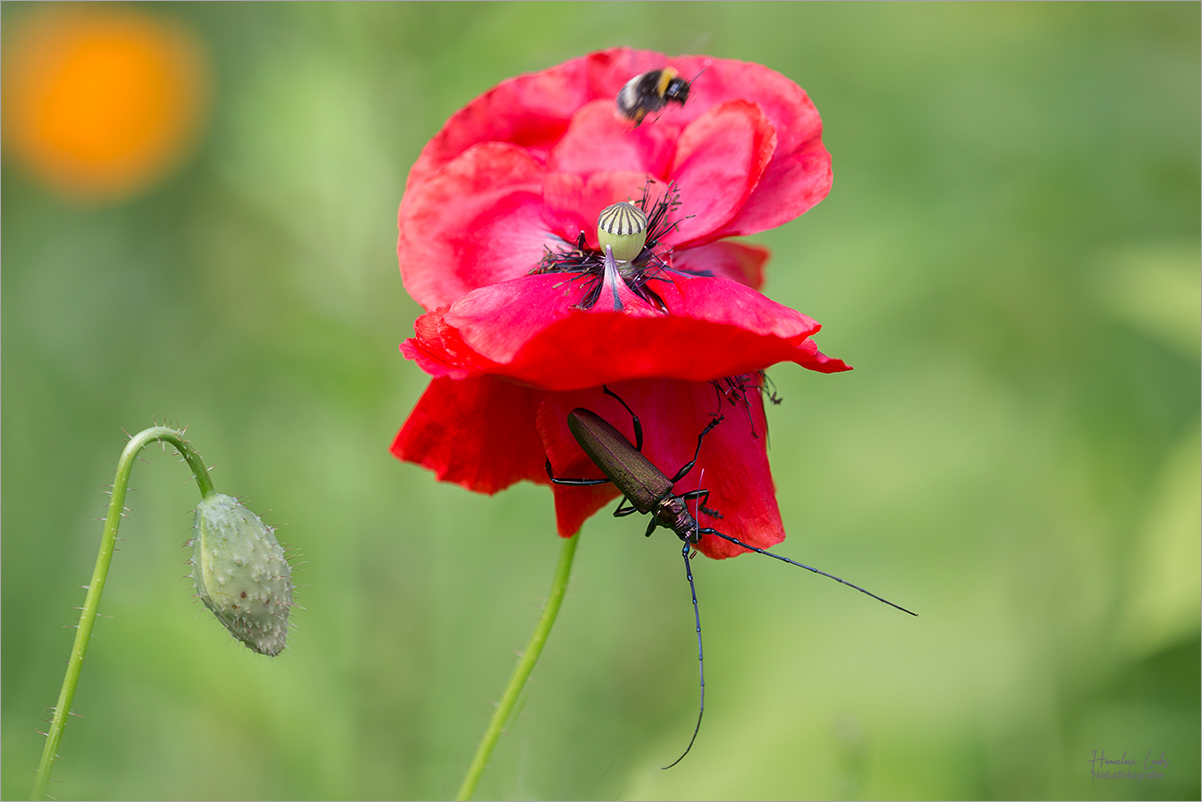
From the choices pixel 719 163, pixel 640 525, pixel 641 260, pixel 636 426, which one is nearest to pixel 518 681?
pixel 636 426

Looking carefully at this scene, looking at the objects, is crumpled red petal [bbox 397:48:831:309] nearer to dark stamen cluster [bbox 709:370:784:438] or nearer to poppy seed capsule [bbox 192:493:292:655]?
dark stamen cluster [bbox 709:370:784:438]

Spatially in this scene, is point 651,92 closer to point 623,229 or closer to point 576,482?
point 623,229

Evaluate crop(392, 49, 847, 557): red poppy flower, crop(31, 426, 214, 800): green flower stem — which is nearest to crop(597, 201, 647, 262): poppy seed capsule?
crop(392, 49, 847, 557): red poppy flower

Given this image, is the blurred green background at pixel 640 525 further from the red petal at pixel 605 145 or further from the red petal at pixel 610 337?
the red petal at pixel 610 337

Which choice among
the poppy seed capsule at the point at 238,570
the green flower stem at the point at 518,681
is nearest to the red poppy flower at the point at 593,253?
the green flower stem at the point at 518,681

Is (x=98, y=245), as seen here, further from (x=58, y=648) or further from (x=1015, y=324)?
(x=1015, y=324)
